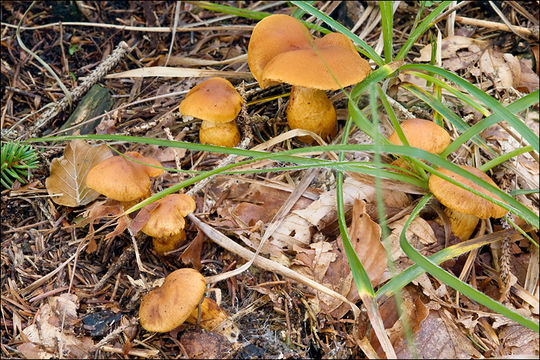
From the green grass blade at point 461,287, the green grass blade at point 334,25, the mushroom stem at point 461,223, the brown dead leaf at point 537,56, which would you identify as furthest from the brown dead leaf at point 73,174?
the brown dead leaf at point 537,56

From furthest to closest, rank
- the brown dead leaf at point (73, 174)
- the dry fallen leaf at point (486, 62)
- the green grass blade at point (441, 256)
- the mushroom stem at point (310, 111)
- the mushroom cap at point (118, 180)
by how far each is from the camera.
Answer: the dry fallen leaf at point (486, 62) → the mushroom stem at point (310, 111) → the brown dead leaf at point (73, 174) → the mushroom cap at point (118, 180) → the green grass blade at point (441, 256)

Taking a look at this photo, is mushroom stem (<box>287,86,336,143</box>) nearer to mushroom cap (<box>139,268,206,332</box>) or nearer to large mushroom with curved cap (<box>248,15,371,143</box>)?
large mushroom with curved cap (<box>248,15,371,143</box>)

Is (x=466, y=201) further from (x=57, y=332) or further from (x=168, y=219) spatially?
(x=57, y=332)

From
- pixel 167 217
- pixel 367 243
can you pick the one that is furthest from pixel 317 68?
pixel 167 217

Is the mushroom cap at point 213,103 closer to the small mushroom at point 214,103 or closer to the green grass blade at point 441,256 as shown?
the small mushroom at point 214,103

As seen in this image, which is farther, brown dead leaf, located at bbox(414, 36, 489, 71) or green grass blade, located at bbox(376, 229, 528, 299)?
brown dead leaf, located at bbox(414, 36, 489, 71)

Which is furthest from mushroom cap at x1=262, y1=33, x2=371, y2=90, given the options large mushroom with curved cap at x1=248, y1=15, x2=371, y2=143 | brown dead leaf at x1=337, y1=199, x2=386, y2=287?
brown dead leaf at x1=337, y1=199, x2=386, y2=287

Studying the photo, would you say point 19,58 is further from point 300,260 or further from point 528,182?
point 528,182
